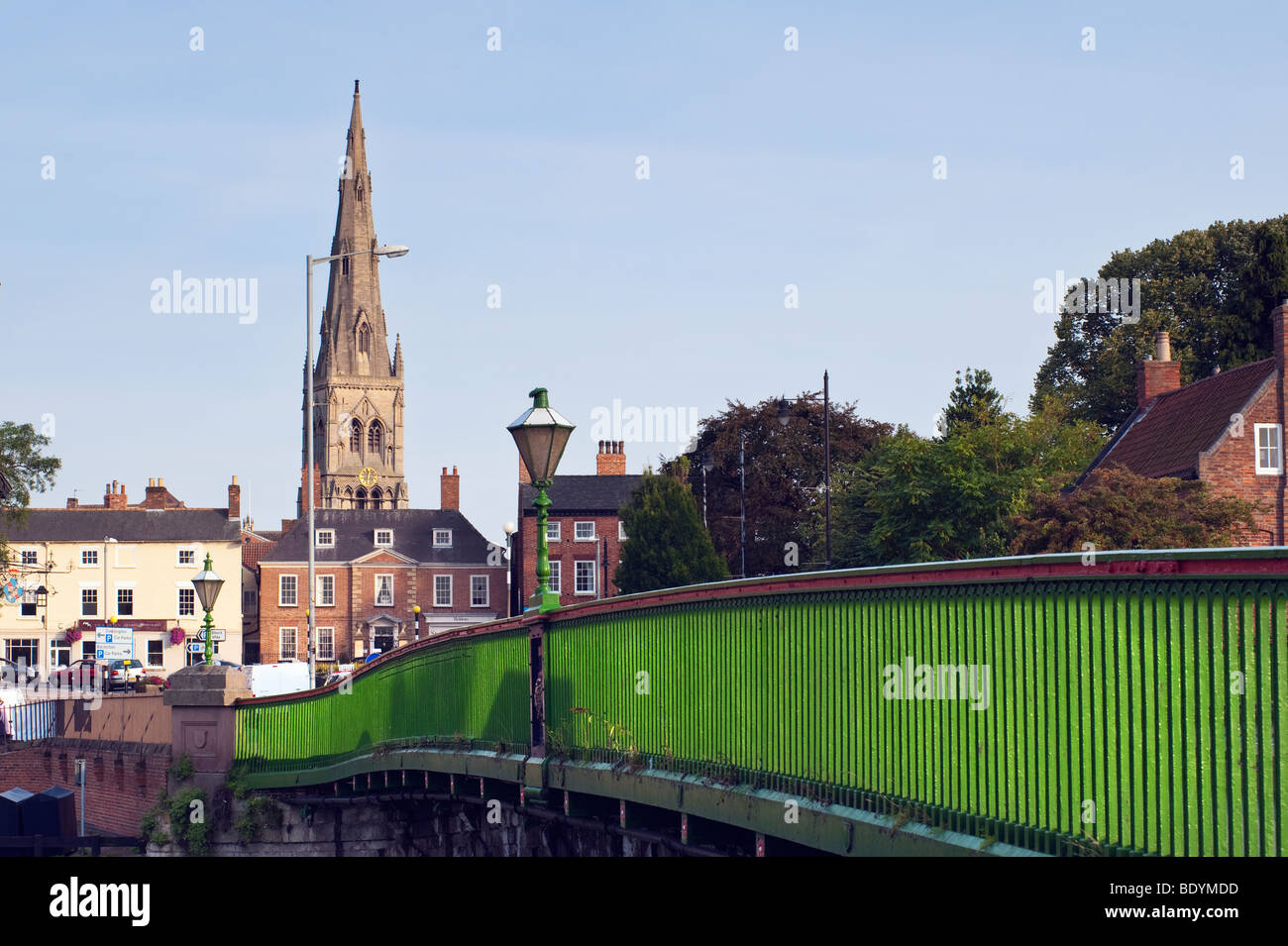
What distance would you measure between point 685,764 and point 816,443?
62.4 metres

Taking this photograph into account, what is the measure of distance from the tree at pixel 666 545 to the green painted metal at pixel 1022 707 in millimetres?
54236

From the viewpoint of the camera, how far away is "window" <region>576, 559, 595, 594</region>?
90875 millimetres

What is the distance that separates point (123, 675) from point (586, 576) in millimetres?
34213

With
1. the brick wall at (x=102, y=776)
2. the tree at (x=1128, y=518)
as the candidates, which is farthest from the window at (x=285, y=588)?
the tree at (x=1128, y=518)

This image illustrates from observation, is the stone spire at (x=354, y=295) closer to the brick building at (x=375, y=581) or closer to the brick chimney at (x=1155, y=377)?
the brick building at (x=375, y=581)

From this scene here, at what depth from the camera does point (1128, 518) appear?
4106cm

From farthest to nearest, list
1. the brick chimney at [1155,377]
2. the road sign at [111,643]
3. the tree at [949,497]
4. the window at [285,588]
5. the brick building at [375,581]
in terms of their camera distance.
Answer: the brick building at [375,581]
the window at [285,588]
the brick chimney at [1155,377]
the tree at [949,497]
the road sign at [111,643]

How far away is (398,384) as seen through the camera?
172 meters

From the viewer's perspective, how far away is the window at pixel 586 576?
90875 millimetres

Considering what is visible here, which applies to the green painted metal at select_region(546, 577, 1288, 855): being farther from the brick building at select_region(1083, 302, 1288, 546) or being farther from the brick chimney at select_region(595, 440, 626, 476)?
the brick chimney at select_region(595, 440, 626, 476)

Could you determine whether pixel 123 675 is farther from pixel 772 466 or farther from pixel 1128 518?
pixel 1128 518

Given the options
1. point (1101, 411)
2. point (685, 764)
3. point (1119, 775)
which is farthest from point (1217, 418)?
point (1119, 775)

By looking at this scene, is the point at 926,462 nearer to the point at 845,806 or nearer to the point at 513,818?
the point at 513,818

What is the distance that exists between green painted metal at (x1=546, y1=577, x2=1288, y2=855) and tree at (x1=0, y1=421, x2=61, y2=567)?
64387 millimetres
